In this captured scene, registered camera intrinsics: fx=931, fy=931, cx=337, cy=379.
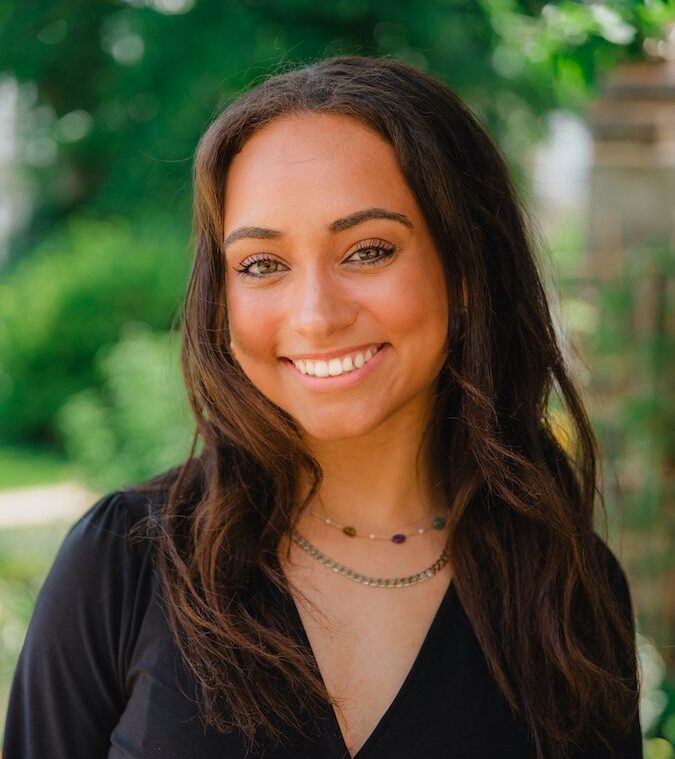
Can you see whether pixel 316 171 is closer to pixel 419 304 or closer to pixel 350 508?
pixel 419 304

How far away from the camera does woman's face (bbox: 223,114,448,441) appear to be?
5.55 feet

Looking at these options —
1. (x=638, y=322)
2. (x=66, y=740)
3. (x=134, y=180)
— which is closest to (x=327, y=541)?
(x=66, y=740)

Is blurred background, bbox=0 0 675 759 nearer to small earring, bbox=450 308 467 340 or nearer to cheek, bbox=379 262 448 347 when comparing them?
small earring, bbox=450 308 467 340

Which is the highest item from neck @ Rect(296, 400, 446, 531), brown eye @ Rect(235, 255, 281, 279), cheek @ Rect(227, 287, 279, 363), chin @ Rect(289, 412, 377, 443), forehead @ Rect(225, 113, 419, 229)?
forehead @ Rect(225, 113, 419, 229)

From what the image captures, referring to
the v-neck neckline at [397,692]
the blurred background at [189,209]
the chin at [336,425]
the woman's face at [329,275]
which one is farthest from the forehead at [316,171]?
the v-neck neckline at [397,692]

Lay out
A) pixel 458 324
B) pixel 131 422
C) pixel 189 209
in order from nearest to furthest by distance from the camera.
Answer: pixel 458 324, pixel 131 422, pixel 189 209

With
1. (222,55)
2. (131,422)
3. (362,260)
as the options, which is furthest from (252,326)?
(131,422)

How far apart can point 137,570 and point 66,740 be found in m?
0.33

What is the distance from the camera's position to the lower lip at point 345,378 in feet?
5.70

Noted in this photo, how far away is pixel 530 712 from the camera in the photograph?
5.98ft

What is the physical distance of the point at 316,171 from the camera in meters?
1.70

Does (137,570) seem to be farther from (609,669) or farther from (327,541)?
(609,669)

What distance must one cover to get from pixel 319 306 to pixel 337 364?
12 cm

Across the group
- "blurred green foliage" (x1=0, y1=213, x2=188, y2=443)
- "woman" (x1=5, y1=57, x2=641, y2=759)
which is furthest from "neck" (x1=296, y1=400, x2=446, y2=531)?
"blurred green foliage" (x1=0, y1=213, x2=188, y2=443)
